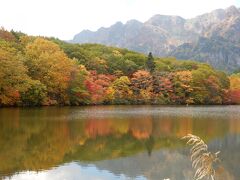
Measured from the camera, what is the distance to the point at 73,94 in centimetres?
6128

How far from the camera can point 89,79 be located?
67438 millimetres

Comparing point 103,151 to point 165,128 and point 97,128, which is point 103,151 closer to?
point 97,128

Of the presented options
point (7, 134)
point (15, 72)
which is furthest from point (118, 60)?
point (7, 134)

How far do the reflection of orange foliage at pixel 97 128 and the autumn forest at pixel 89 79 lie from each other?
64.1 feet

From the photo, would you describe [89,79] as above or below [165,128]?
above

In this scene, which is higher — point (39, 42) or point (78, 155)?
point (39, 42)

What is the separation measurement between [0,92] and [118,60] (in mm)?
39007

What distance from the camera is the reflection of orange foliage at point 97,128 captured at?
26219 millimetres

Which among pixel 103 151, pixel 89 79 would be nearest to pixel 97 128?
pixel 103 151

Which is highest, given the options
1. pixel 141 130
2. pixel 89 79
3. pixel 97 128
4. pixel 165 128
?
pixel 89 79

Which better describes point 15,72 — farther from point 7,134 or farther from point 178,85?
point 178,85

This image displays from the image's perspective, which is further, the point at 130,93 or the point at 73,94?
the point at 130,93

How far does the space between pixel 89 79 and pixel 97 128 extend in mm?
38769

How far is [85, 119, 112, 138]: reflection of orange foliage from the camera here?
26.2m
